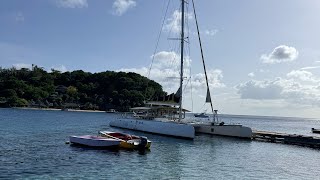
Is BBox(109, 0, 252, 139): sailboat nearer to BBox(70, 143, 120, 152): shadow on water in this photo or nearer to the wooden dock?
the wooden dock

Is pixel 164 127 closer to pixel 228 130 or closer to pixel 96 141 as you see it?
pixel 228 130

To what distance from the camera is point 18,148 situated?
3762 centimetres

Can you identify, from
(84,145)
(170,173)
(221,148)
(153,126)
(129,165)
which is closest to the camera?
(170,173)

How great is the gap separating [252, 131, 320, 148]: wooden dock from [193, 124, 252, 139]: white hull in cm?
223

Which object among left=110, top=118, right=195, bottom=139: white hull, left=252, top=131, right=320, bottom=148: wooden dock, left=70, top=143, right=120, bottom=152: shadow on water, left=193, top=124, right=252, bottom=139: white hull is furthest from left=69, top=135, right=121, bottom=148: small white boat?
left=252, top=131, right=320, bottom=148: wooden dock

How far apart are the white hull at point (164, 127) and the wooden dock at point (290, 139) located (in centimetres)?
1272

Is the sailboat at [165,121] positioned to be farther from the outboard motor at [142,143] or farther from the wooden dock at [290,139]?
the outboard motor at [142,143]

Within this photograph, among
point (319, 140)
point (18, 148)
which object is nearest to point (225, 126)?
point (319, 140)

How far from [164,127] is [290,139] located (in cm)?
1810

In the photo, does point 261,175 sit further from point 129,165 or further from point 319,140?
point 319,140

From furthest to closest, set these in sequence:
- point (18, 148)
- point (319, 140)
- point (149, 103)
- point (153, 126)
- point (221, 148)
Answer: point (149, 103) → point (153, 126) → point (319, 140) → point (221, 148) → point (18, 148)

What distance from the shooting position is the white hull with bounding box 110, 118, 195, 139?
52.4 m

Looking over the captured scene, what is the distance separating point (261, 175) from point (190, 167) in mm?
5678

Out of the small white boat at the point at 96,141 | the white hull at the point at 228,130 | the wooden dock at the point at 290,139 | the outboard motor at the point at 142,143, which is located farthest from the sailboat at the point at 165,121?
the small white boat at the point at 96,141
